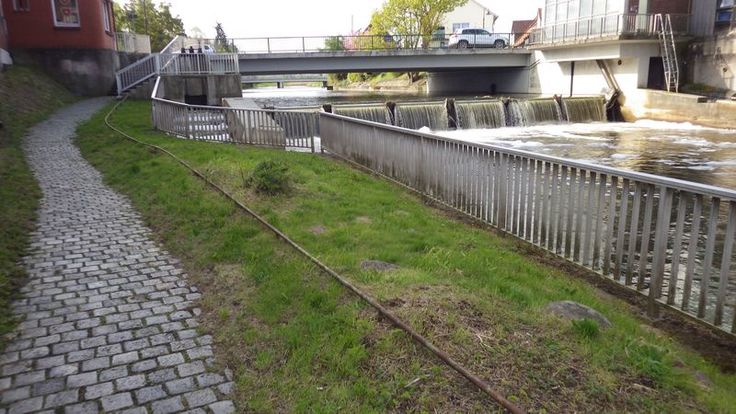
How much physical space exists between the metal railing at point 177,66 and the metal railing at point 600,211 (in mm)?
21750

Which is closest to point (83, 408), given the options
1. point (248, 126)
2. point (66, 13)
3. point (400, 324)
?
point (400, 324)

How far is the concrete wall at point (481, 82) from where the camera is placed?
44000mm

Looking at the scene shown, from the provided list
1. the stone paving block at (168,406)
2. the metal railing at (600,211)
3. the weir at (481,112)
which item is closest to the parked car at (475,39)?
the weir at (481,112)

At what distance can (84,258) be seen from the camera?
6.82 m

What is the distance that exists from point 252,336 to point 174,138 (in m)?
12.2

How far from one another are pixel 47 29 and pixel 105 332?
101 ft

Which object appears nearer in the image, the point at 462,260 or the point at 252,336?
the point at 252,336

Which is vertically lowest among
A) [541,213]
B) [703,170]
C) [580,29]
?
[703,170]

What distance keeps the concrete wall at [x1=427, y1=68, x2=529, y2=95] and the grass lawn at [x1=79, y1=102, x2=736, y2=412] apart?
38473 millimetres

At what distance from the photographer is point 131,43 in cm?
3972

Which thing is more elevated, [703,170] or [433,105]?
[433,105]

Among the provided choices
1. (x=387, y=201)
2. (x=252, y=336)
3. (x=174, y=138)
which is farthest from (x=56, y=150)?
(x=252, y=336)

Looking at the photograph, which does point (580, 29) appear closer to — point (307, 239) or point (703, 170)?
point (703, 170)

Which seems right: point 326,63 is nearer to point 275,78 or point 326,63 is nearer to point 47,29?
point 47,29
